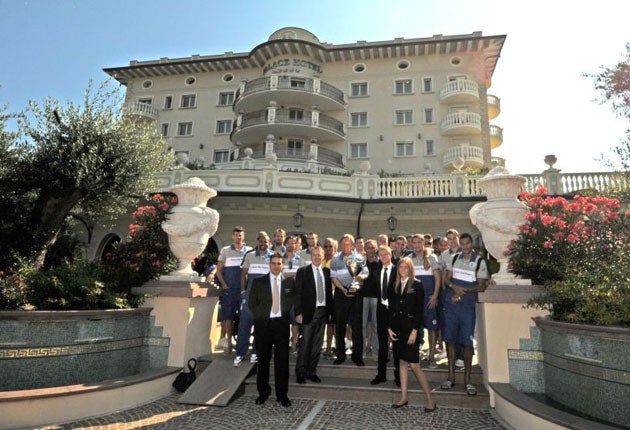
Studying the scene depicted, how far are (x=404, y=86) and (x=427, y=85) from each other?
1.73 m

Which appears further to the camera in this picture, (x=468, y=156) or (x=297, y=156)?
(x=297, y=156)

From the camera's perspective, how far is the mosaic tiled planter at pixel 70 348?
476 cm

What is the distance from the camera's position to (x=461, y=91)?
27.5 m

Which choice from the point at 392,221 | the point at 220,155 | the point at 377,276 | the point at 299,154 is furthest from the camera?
the point at 220,155

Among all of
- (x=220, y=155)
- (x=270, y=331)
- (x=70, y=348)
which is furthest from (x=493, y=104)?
(x=70, y=348)

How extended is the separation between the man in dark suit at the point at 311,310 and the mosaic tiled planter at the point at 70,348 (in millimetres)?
2316

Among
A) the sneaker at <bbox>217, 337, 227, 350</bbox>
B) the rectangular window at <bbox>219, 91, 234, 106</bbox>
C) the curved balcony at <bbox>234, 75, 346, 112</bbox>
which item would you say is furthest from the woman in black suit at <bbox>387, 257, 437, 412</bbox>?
the rectangular window at <bbox>219, 91, 234, 106</bbox>

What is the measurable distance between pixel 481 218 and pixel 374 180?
11220 millimetres

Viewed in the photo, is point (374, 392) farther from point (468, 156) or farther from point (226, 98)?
point (226, 98)

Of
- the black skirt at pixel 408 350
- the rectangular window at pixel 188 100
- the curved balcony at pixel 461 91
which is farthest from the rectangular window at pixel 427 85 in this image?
the black skirt at pixel 408 350

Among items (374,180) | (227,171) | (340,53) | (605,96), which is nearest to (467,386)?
(605,96)

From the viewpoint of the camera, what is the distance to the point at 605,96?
9.28 meters

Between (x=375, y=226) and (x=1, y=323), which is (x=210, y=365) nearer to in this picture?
(x=1, y=323)

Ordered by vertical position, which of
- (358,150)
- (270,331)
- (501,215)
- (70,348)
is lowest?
(70,348)
